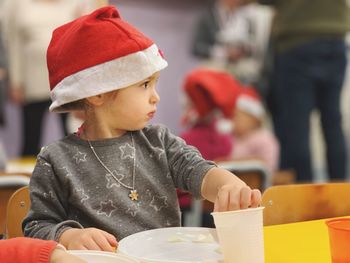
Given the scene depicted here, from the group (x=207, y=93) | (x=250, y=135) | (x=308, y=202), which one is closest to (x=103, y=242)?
(x=308, y=202)

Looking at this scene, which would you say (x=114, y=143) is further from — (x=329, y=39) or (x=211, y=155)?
(x=329, y=39)

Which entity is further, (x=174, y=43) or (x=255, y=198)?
(x=174, y=43)

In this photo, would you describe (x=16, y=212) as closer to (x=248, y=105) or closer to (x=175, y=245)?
(x=175, y=245)

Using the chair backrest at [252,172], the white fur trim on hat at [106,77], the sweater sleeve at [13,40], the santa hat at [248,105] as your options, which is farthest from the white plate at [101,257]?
the sweater sleeve at [13,40]

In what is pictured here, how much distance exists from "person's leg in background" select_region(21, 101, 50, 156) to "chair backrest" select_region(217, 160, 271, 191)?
2682 mm

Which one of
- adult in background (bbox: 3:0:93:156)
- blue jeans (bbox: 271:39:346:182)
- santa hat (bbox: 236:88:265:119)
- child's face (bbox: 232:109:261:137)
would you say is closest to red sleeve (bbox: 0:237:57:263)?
blue jeans (bbox: 271:39:346:182)

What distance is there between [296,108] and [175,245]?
9.31 ft

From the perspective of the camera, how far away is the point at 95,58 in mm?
1431

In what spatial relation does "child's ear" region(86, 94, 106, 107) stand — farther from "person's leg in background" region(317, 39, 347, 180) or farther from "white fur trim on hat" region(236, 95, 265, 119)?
"white fur trim on hat" region(236, 95, 265, 119)

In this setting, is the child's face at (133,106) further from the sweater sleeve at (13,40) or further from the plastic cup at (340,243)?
the sweater sleeve at (13,40)

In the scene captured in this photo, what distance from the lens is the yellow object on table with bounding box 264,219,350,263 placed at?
3.98 feet

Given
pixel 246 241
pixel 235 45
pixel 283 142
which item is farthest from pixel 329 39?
pixel 246 241

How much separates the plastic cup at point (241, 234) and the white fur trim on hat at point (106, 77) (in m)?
0.50

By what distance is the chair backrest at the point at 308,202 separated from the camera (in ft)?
5.23
